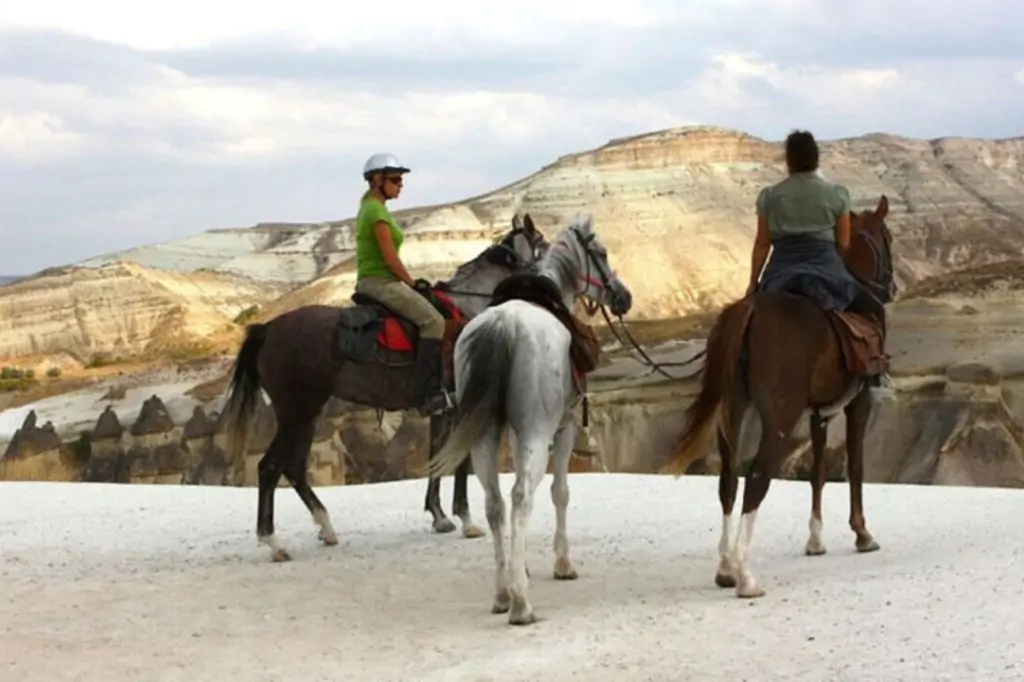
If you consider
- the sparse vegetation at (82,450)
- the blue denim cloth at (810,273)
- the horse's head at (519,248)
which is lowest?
the sparse vegetation at (82,450)

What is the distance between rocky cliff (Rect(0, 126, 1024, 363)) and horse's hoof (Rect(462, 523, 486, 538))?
74.7 meters

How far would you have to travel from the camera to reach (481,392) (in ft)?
28.7

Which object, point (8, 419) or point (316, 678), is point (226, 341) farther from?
point (316, 678)

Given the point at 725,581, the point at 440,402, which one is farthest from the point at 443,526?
the point at 725,581

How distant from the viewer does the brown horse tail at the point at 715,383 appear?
29.7ft

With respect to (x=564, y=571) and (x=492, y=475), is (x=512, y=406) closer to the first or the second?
(x=492, y=475)

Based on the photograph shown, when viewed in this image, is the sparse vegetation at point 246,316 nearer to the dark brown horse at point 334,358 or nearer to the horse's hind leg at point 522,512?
the dark brown horse at point 334,358

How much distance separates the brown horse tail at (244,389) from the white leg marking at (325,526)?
85cm

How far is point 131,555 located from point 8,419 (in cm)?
4933

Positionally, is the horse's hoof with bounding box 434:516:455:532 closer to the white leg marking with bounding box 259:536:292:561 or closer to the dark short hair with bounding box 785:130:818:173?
the white leg marking with bounding box 259:536:292:561

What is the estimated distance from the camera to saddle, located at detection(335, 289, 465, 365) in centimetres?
1171

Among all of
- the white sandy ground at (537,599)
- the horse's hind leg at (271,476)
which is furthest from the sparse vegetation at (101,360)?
the horse's hind leg at (271,476)

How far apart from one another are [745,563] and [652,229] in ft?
290

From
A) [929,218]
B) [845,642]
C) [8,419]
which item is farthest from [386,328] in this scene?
[929,218]
